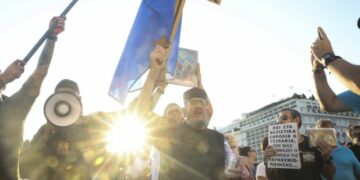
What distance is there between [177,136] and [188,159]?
0.27m

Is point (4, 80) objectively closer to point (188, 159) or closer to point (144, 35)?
point (188, 159)

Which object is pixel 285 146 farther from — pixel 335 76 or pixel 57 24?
pixel 57 24

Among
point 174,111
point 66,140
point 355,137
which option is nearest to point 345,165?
point 355,137

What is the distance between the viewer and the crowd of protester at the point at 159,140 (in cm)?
195

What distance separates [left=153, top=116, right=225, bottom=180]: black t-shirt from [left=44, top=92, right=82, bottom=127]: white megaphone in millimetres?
931

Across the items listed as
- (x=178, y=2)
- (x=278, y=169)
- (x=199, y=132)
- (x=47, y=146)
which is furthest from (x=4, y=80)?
(x=278, y=169)

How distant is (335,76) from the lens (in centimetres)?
194

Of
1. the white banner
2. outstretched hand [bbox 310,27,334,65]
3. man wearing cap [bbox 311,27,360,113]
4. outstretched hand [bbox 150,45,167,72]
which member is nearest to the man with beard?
the white banner

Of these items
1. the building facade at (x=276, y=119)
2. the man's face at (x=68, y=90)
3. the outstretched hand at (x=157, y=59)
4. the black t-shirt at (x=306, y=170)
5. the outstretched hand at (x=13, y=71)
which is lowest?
the black t-shirt at (x=306, y=170)

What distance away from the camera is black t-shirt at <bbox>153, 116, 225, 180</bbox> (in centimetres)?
292

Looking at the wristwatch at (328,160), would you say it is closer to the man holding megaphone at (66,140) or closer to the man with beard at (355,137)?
the man with beard at (355,137)

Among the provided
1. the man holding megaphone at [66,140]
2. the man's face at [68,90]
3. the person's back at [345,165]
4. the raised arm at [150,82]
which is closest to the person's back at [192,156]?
the raised arm at [150,82]

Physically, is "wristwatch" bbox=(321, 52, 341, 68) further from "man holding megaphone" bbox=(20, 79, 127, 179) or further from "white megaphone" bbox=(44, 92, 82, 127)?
"white megaphone" bbox=(44, 92, 82, 127)

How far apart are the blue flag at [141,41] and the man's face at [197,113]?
4.02 feet
